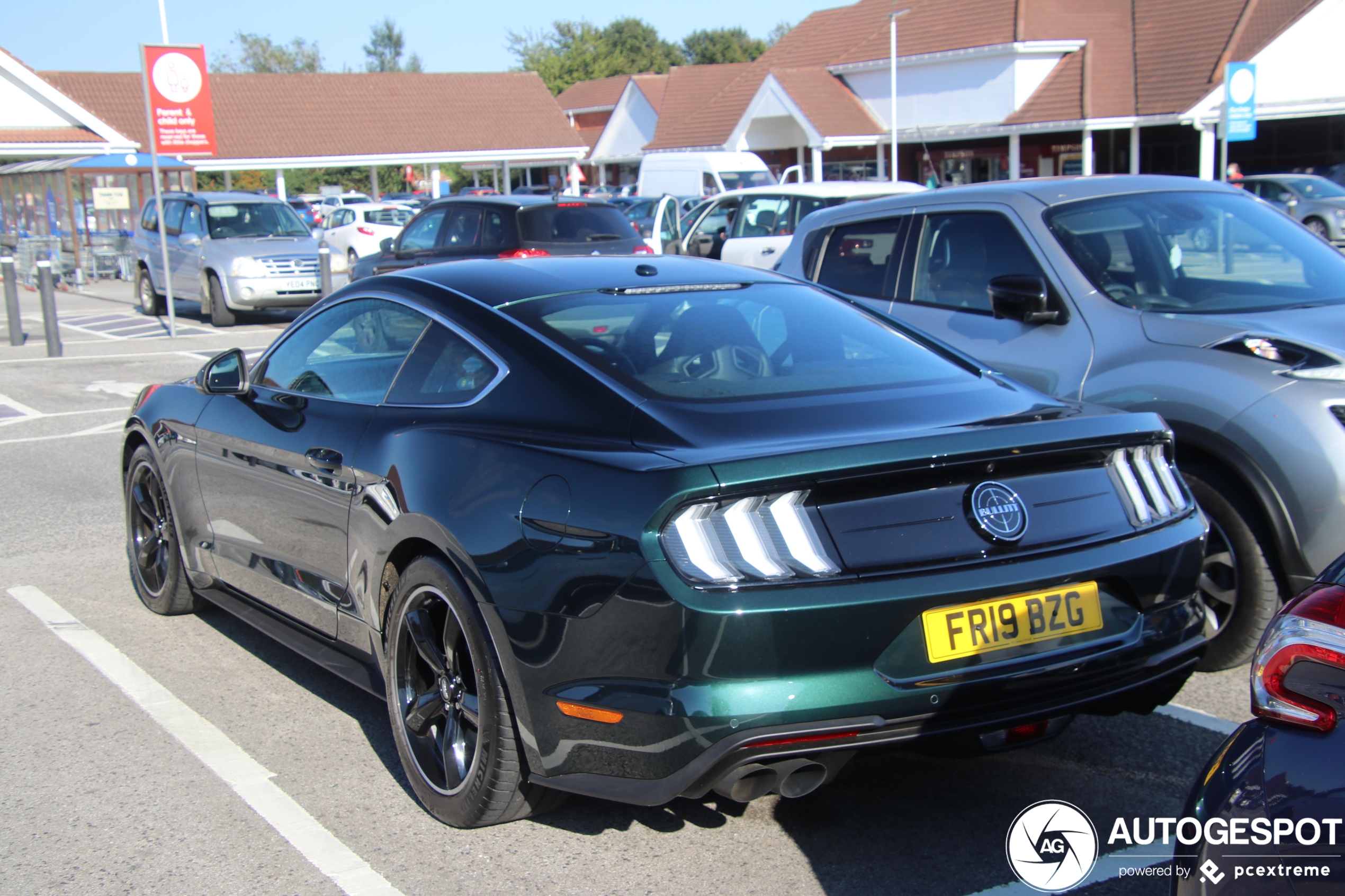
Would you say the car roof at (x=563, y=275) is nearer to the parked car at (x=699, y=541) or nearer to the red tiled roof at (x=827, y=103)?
the parked car at (x=699, y=541)

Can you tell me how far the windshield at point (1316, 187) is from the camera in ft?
85.7

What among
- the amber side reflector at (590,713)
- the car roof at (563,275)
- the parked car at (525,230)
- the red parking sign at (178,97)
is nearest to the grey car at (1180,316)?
the car roof at (563,275)

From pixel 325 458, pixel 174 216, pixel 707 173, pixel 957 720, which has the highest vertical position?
pixel 707 173

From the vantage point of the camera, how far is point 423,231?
49.3ft

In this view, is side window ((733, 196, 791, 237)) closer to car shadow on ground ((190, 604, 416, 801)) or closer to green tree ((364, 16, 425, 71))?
car shadow on ground ((190, 604, 416, 801))

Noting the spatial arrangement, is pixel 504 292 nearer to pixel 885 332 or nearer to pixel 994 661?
pixel 885 332

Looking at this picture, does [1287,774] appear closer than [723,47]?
Yes

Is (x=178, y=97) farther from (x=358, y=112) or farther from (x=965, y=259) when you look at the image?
(x=358, y=112)

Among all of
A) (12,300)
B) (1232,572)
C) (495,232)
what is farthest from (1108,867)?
(12,300)

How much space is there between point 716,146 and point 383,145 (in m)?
13.4

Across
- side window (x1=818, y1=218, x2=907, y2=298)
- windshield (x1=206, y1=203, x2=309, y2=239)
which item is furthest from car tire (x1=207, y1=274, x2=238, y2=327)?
side window (x1=818, y1=218, x2=907, y2=298)

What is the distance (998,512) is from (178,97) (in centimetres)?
1956

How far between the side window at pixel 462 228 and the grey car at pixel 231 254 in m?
5.07

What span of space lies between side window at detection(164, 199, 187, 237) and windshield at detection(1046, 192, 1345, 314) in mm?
16963
